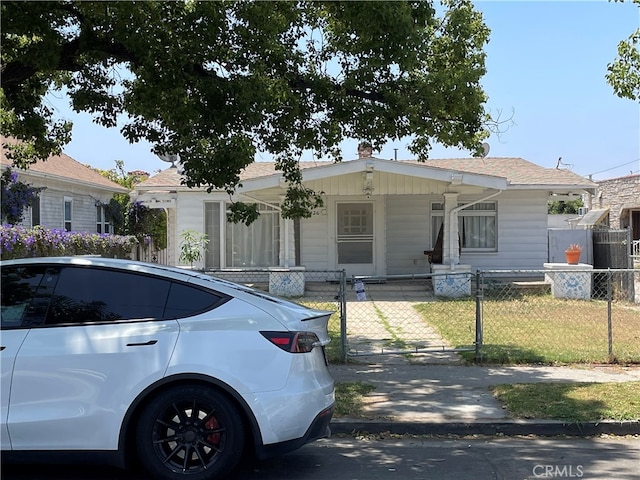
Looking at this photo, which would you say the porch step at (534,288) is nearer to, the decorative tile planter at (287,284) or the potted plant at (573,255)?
the potted plant at (573,255)

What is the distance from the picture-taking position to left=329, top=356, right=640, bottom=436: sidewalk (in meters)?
6.19

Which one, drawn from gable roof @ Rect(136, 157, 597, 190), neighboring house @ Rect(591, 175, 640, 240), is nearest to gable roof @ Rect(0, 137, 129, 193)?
gable roof @ Rect(136, 157, 597, 190)

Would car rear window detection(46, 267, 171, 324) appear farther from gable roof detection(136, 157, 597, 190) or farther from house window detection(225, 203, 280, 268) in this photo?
house window detection(225, 203, 280, 268)

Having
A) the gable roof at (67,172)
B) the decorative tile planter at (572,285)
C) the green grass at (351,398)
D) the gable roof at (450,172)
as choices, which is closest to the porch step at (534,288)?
the decorative tile planter at (572,285)

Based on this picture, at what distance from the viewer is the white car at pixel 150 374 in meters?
4.47

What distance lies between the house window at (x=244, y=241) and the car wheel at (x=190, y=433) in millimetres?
13641

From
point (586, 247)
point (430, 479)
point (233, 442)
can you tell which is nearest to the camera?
point (233, 442)

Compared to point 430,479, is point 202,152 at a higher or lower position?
higher

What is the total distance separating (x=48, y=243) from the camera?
581 inches

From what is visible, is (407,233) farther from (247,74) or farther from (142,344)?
(142,344)

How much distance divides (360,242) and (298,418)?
530 inches

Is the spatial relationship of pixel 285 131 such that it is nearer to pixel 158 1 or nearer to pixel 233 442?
pixel 158 1

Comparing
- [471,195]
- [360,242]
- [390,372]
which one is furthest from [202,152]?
[471,195]

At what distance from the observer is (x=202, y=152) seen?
26.7 feet
